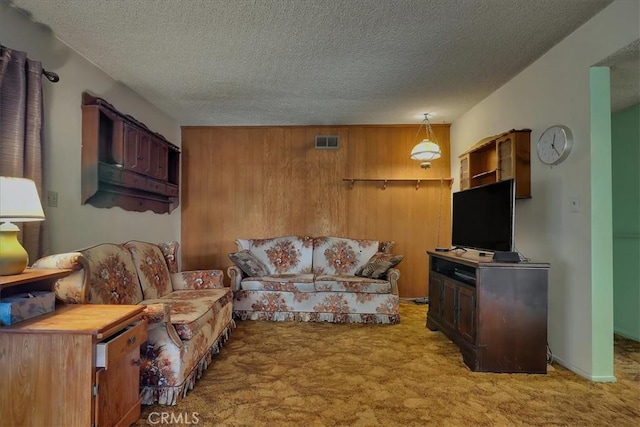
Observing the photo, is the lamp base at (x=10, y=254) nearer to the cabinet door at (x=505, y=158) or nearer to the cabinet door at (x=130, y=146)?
the cabinet door at (x=130, y=146)

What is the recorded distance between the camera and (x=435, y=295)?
Answer: 3227 millimetres

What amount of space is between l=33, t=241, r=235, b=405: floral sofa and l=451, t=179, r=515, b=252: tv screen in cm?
239

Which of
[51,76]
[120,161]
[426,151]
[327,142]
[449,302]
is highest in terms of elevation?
A: [327,142]

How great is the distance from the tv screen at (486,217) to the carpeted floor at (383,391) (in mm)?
991

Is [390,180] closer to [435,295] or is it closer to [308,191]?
[308,191]

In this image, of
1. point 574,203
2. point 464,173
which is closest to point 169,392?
point 574,203

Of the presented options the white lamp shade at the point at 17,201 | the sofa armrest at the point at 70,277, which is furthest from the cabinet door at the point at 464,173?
the white lamp shade at the point at 17,201

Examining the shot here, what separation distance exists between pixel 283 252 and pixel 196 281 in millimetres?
1356

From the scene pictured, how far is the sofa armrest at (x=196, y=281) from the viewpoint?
3105 mm

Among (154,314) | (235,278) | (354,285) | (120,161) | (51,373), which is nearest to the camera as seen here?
(51,373)

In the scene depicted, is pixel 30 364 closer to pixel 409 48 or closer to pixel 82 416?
pixel 82 416

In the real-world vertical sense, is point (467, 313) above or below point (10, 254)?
below

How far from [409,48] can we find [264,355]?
2.82 metres

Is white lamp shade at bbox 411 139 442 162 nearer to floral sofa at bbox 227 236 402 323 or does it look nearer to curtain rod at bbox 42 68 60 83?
floral sofa at bbox 227 236 402 323
